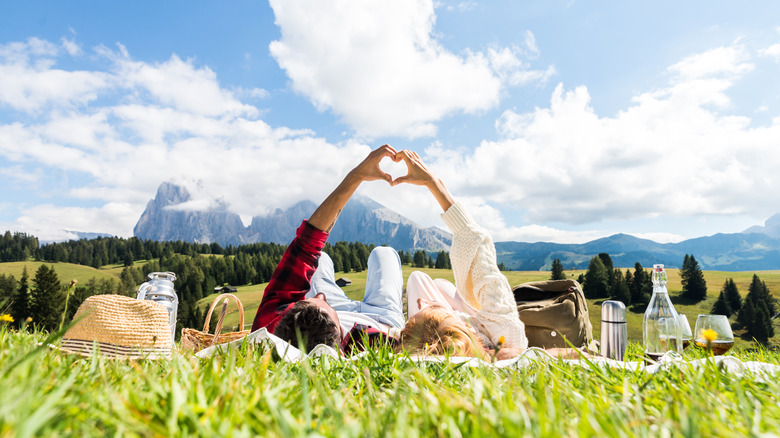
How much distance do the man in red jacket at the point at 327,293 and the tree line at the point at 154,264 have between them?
4362 cm

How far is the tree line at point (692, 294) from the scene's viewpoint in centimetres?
6278

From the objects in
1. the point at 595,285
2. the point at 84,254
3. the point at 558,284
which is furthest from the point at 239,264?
the point at 558,284

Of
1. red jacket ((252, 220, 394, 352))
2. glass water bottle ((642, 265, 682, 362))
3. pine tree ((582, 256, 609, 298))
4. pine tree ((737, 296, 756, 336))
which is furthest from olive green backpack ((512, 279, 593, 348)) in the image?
pine tree ((737, 296, 756, 336))

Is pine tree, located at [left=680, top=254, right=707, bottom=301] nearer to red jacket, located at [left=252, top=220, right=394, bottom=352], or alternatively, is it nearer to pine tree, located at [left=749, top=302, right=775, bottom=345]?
pine tree, located at [left=749, top=302, right=775, bottom=345]

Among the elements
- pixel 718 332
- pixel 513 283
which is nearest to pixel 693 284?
pixel 513 283

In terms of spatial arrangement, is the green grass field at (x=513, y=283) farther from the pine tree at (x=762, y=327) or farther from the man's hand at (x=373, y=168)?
the man's hand at (x=373, y=168)

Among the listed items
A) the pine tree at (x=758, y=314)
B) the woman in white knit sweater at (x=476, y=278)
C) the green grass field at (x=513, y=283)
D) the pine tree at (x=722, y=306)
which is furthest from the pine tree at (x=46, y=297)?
the pine tree at (x=722, y=306)

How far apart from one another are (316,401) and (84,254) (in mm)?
144715

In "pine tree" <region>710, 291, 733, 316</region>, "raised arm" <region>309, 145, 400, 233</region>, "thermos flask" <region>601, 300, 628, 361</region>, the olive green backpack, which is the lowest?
"pine tree" <region>710, 291, 733, 316</region>

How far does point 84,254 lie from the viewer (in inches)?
4552

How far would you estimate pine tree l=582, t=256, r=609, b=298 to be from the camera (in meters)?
65.4

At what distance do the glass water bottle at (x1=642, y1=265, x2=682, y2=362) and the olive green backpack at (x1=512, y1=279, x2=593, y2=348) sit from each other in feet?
6.82

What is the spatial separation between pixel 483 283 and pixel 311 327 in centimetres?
192

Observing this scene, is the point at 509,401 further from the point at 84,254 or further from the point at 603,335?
the point at 84,254
